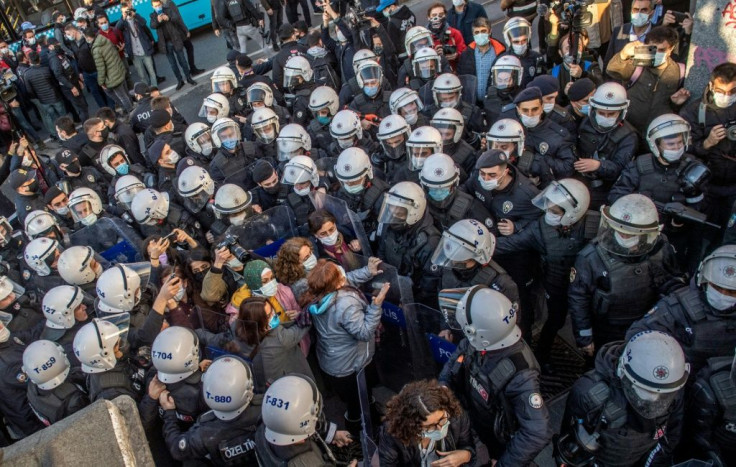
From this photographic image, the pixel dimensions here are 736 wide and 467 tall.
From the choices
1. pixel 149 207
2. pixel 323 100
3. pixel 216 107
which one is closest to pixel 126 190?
pixel 149 207

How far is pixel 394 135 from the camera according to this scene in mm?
6531

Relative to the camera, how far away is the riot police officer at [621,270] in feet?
13.9

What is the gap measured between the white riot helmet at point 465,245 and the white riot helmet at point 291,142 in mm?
3191

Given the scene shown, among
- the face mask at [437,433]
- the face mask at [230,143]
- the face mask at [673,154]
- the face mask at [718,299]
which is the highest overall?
the face mask at [230,143]

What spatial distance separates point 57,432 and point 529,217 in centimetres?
444

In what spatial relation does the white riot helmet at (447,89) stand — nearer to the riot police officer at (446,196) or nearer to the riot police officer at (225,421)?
the riot police officer at (446,196)

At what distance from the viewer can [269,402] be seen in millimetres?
3480

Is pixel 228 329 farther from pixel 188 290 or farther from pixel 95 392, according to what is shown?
pixel 95 392

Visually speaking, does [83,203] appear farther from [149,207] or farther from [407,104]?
[407,104]

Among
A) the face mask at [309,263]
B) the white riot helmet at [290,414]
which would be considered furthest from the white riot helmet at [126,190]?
the white riot helmet at [290,414]

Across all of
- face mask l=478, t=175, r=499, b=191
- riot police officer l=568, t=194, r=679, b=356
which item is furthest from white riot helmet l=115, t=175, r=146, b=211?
riot police officer l=568, t=194, r=679, b=356

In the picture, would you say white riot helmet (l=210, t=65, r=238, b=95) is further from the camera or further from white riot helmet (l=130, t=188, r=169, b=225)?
the camera

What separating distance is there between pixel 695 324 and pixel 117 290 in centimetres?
469

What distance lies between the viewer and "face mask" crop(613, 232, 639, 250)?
4.25 metres
